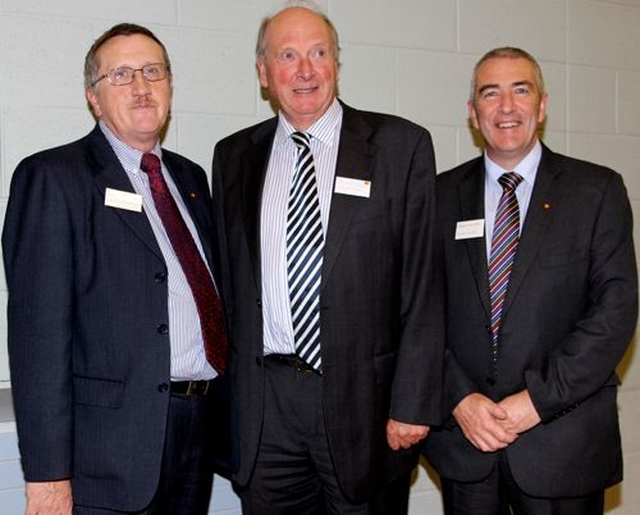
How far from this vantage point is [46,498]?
187 centimetres

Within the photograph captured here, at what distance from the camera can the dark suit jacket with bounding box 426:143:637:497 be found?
7.00ft

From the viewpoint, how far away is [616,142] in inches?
141

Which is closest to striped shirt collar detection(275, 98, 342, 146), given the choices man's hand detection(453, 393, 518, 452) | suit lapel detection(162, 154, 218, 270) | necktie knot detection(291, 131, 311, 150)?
necktie knot detection(291, 131, 311, 150)

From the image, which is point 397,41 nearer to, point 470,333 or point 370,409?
point 470,333

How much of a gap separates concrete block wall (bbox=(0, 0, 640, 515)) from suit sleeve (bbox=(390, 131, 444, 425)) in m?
1.03

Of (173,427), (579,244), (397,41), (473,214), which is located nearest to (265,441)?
(173,427)

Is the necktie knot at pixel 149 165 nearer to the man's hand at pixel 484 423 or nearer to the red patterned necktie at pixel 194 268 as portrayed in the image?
the red patterned necktie at pixel 194 268

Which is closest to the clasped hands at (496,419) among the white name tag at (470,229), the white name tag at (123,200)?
the white name tag at (470,229)

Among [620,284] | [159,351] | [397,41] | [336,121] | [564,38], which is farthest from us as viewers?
[564,38]

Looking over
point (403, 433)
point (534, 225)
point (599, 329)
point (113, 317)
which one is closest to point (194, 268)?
point (113, 317)

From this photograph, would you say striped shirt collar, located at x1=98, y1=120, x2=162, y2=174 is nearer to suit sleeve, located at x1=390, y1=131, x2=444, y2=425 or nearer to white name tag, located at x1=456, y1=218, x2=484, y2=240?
suit sleeve, located at x1=390, y1=131, x2=444, y2=425

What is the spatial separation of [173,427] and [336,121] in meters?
1.03

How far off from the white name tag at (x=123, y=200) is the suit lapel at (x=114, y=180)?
0.03 feet

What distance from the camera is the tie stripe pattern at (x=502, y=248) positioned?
2221 millimetres
